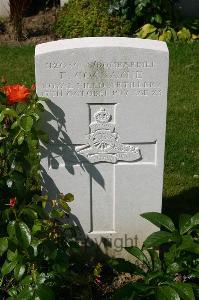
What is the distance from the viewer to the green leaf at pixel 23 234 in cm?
315

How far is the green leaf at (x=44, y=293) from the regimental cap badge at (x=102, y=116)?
100 centimetres

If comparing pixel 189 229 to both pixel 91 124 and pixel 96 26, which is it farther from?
pixel 96 26

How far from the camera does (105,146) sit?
3645mm

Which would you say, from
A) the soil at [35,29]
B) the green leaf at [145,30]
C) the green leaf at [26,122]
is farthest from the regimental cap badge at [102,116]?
the soil at [35,29]

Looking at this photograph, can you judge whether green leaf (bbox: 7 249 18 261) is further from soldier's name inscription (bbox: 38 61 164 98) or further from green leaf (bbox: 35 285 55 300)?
soldier's name inscription (bbox: 38 61 164 98)

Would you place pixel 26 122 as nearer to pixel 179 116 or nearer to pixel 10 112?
pixel 10 112

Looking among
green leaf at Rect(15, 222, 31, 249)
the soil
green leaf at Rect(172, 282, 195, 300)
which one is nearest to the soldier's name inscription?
green leaf at Rect(15, 222, 31, 249)

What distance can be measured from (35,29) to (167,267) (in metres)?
6.04

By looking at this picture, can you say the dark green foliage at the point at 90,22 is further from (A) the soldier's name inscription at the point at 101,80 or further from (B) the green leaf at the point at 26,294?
(B) the green leaf at the point at 26,294

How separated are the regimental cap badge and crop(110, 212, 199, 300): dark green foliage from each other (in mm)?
595

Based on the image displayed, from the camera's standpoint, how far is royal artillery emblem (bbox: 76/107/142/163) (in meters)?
3.58

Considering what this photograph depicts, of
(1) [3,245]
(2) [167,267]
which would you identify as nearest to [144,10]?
(2) [167,267]

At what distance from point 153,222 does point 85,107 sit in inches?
29.8

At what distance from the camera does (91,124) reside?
3586 mm
